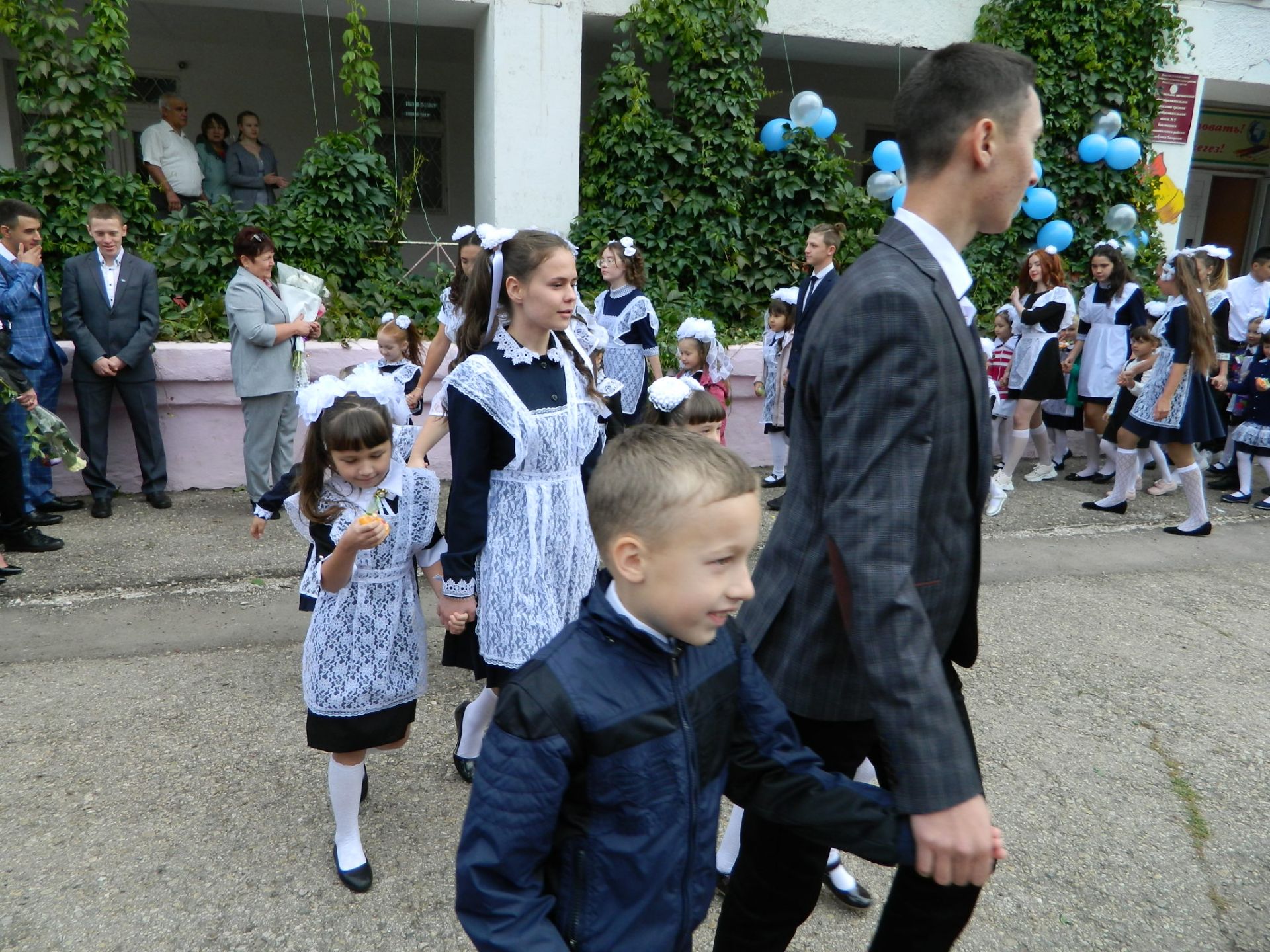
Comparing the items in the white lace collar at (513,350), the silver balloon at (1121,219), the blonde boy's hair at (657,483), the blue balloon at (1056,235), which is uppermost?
the silver balloon at (1121,219)

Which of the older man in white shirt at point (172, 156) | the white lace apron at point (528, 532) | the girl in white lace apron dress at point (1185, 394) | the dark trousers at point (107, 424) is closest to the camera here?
the white lace apron at point (528, 532)

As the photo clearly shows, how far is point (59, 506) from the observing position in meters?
6.00

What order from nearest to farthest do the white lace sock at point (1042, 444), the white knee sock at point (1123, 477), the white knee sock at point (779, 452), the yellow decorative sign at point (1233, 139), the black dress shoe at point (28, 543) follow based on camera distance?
1. the black dress shoe at point (28, 543)
2. the white knee sock at point (1123, 477)
3. the white knee sock at point (779, 452)
4. the white lace sock at point (1042, 444)
5. the yellow decorative sign at point (1233, 139)

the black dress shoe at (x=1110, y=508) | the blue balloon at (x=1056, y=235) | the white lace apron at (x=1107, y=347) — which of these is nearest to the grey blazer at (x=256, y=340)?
the black dress shoe at (x=1110, y=508)

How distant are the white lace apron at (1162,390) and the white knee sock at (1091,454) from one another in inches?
49.1

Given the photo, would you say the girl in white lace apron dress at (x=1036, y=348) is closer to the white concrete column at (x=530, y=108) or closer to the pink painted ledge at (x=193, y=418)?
the white concrete column at (x=530, y=108)

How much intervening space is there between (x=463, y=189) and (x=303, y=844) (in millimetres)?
10371

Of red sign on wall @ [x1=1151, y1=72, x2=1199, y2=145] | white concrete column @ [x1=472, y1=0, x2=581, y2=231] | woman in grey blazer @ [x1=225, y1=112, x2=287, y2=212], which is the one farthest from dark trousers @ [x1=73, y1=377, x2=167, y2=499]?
red sign on wall @ [x1=1151, y1=72, x2=1199, y2=145]

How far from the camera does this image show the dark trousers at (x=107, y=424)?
6.00 metres

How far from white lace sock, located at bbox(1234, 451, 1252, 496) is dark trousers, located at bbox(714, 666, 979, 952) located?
701cm

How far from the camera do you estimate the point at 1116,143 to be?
31.0 ft

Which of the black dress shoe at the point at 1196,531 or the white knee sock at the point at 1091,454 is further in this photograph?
the white knee sock at the point at 1091,454

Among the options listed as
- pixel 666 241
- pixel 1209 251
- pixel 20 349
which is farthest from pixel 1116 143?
pixel 20 349

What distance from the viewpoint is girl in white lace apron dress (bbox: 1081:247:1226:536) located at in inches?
246
